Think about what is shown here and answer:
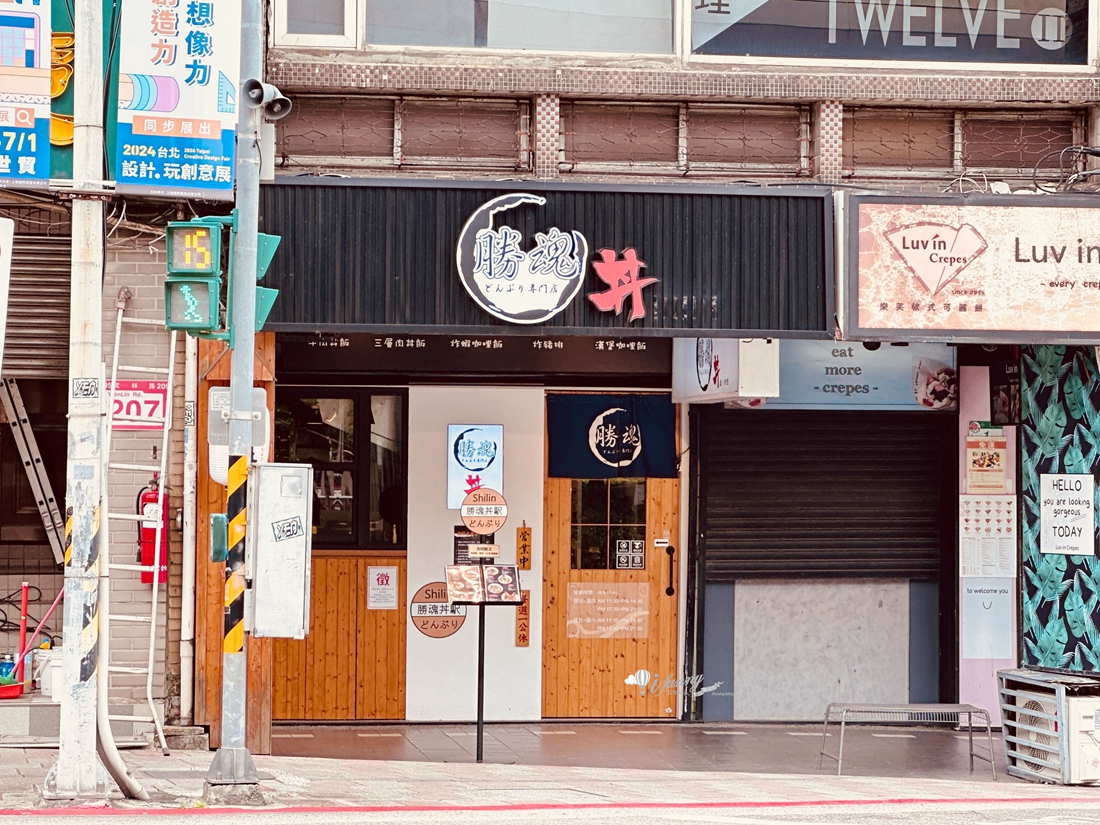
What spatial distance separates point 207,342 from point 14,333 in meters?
1.57

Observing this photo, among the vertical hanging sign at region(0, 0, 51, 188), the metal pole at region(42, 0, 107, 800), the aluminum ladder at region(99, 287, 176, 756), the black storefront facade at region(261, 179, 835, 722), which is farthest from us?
the black storefront facade at region(261, 179, 835, 722)

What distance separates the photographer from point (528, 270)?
11.8 meters

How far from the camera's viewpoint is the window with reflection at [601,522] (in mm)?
14266

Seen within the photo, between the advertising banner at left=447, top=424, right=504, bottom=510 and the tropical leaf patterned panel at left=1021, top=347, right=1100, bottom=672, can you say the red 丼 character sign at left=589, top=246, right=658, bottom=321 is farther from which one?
the tropical leaf patterned panel at left=1021, top=347, right=1100, bottom=672

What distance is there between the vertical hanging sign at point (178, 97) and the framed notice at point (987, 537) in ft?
26.1

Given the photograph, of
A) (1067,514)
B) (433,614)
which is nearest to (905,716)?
(1067,514)

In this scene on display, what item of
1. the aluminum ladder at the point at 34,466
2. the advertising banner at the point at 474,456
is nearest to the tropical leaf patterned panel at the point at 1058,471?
the advertising banner at the point at 474,456

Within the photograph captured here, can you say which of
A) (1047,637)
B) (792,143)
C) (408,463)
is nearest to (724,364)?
(792,143)

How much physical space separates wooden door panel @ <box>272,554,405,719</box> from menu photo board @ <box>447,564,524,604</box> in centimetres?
220

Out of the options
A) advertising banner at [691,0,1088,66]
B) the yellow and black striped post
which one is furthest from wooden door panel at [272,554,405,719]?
advertising banner at [691,0,1088,66]

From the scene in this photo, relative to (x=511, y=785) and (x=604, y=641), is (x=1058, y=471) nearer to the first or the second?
(x=604, y=641)

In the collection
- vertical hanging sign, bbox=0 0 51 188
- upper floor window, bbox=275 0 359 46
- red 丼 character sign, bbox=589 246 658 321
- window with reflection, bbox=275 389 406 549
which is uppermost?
upper floor window, bbox=275 0 359 46

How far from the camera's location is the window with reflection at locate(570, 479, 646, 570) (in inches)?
562

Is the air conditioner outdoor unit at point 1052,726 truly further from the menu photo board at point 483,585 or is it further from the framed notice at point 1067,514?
the menu photo board at point 483,585
